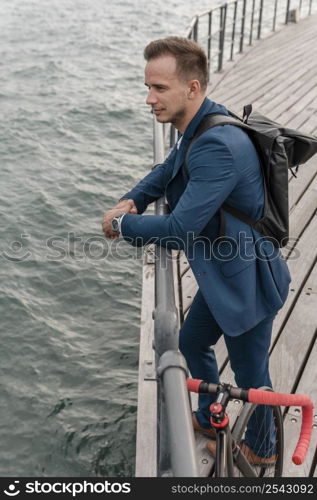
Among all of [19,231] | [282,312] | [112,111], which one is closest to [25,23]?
[112,111]

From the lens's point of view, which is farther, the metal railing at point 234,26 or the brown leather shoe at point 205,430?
the metal railing at point 234,26

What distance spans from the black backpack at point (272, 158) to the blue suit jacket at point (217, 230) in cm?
3

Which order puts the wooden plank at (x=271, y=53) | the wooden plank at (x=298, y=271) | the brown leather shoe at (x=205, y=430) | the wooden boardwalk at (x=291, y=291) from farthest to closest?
1. the wooden plank at (x=271, y=53)
2. the wooden plank at (x=298, y=271)
3. the wooden boardwalk at (x=291, y=291)
4. the brown leather shoe at (x=205, y=430)

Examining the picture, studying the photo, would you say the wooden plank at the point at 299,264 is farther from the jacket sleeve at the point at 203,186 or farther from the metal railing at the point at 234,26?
the metal railing at the point at 234,26

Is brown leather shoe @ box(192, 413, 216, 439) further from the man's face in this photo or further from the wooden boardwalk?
the man's face

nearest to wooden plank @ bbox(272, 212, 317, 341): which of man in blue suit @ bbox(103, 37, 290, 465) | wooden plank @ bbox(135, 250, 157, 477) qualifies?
wooden plank @ bbox(135, 250, 157, 477)

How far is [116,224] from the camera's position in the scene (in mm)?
3119

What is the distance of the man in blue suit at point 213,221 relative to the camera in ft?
8.85

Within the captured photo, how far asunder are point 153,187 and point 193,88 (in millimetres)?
735

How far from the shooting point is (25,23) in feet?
65.7

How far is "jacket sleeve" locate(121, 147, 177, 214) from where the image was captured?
3.43 metres

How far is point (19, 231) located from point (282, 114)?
399 centimetres

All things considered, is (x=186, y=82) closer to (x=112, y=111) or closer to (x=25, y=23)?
(x=112, y=111)

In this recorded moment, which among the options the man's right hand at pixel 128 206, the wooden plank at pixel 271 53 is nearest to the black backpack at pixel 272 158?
the man's right hand at pixel 128 206
